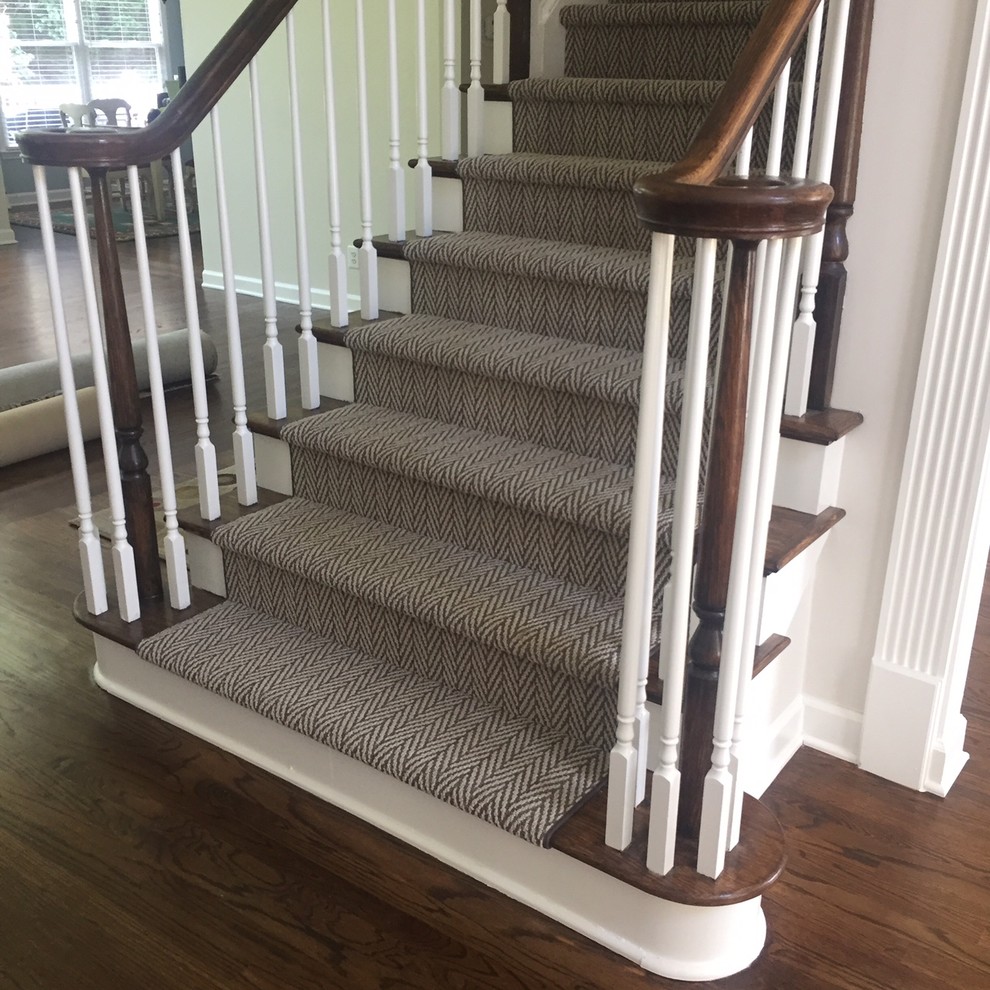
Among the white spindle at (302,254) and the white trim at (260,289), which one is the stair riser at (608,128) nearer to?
the white spindle at (302,254)

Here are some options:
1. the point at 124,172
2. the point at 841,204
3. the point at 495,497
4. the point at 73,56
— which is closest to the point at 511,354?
the point at 495,497

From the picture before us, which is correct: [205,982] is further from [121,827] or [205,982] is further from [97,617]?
[97,617]

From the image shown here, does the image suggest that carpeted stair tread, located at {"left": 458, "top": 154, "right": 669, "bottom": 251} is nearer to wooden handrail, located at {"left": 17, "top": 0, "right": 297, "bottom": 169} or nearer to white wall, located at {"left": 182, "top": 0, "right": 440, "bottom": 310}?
wooden handrail, located at {"left": 17, "top": 0, "right": 297, "bottom": 169}

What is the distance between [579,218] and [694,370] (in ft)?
4.23

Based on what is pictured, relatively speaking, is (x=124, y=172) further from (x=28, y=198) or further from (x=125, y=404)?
(x=125, y=404)

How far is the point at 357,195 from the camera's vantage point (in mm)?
4961

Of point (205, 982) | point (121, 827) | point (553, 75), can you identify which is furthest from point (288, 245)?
point (205, 982)

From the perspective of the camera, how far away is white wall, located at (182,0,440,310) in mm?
Result: 4574

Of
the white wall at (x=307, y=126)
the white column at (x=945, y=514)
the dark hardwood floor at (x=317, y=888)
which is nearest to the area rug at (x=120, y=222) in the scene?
the white wall at (x=307, y=126)

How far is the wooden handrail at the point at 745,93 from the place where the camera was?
52.5 inches

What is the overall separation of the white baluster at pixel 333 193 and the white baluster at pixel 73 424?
0.59m

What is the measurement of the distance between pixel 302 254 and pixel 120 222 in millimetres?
7083

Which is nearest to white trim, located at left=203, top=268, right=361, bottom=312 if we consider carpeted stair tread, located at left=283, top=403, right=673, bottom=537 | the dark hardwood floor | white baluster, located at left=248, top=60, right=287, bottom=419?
white baluster, located at left=248, top=60, right=287, bottom=419

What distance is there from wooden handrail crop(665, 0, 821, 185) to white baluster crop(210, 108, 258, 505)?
3.91ft
